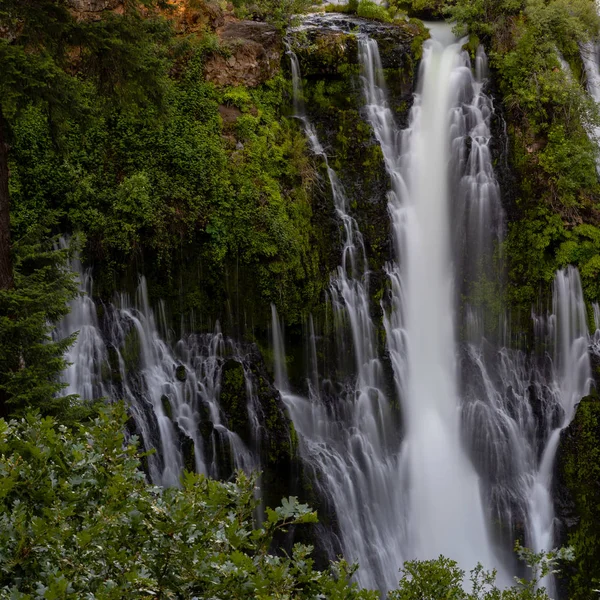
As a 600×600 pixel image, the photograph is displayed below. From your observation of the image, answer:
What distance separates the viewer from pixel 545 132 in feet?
55.5

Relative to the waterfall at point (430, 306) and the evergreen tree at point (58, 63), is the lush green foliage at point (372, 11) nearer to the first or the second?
the waterfall at point (430, 306)

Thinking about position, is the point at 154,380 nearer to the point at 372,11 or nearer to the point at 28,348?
the point at 28,348

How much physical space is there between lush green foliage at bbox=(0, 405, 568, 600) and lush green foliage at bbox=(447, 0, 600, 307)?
1319 centimetres

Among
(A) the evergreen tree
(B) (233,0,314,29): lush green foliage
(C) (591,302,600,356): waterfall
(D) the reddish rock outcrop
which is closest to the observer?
(A) the evergreen tree

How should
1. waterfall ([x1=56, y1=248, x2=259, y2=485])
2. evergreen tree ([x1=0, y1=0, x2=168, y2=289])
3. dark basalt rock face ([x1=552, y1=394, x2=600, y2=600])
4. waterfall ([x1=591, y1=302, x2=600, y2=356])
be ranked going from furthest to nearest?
1. waterfall ([x1=591, y1=302, x2=600, y2=356])
2. dark basalt rock face ([x1=552, y1=394, x2=600, y2=600])
3. waterfall ([x1=56, y1=248, x2=259, y2=485])
4. evergreen tree ([x1=0, y1=0, x2=168, y2=289])

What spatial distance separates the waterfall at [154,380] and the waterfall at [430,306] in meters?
4.27

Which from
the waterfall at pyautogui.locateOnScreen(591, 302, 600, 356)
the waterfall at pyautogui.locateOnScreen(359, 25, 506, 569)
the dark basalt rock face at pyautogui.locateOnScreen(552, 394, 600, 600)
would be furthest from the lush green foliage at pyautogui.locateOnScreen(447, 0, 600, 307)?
the dark basalt rock face at pyautogui.locateOnScreen(552, 394, 600, 600)

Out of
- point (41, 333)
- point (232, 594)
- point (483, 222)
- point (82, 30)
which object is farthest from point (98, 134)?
point (232, 594)

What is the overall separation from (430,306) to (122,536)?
13365mm

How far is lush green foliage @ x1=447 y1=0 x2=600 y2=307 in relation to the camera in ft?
51.8

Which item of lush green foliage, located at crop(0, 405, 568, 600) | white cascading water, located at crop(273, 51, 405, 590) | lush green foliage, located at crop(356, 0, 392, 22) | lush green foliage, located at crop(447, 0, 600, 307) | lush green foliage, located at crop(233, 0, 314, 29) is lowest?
lush green foliage, located at crop(0, 405, 568, 600)

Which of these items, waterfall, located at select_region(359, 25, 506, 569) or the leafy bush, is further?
waterfall, located at select_region(359, 25, 506, 569)

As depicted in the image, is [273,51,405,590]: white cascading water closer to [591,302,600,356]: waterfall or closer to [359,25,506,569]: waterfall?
[359,25,506,569]: waterfall

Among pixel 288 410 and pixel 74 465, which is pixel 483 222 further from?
pixel 74 465
